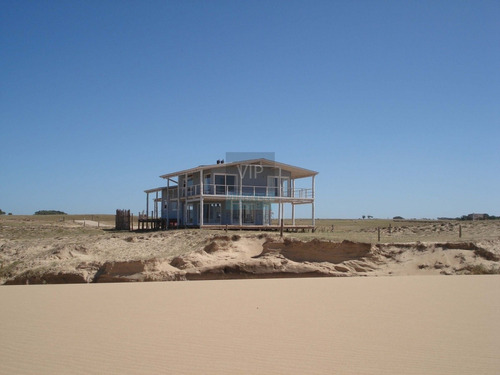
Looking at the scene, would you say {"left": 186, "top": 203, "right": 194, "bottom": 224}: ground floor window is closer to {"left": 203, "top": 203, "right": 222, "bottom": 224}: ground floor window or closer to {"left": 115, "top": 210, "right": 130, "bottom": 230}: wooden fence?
{"left": 203, "top": 203, "right": 222, "bottom": 224}: ground floor window

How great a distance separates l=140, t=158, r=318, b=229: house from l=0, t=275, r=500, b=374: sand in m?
19.2

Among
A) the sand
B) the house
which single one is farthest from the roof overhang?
the sand

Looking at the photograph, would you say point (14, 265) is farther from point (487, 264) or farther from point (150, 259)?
point (487, 264)

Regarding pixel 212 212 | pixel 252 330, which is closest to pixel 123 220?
pixel 212 212

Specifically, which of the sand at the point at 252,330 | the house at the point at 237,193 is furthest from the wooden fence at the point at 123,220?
the sand at the point at 252,330

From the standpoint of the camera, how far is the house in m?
35.8

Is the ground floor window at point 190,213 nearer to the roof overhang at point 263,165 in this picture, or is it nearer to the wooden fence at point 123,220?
the roof overhang at point 263,165

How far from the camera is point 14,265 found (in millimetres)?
20453

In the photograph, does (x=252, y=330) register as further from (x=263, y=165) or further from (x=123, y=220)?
(x=123, y=220)

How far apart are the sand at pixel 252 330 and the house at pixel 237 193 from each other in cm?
1922

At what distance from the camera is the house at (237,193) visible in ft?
117

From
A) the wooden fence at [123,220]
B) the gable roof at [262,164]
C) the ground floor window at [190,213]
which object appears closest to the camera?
the gable roof at [262,164]

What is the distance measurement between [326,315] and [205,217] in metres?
25.9

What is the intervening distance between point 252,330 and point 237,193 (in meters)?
25.8
